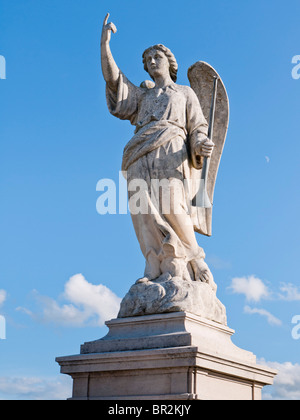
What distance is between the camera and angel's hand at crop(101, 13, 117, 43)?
8555 millimetres

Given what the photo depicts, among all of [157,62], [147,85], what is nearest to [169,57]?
[157,62]

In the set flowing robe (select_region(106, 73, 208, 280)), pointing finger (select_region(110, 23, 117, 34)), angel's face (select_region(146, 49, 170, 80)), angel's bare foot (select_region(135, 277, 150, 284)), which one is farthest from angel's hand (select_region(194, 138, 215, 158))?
pointing finger (select_region(110, 23, 117, 34))

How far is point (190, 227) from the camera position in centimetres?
809

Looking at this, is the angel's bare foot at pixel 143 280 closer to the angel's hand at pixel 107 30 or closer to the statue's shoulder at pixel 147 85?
the statue's shoulder at pixel 147 85

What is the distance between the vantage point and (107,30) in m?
8.55

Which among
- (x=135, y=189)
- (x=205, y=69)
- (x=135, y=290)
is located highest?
(x=205, y=69)

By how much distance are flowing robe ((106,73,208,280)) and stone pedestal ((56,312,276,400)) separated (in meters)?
0.73

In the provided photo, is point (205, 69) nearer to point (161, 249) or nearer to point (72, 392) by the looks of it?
point (161, 249)

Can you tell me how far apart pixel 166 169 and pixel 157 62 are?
1.66 meters

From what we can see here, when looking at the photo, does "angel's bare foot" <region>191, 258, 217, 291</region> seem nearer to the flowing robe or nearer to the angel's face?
the flowing robe
